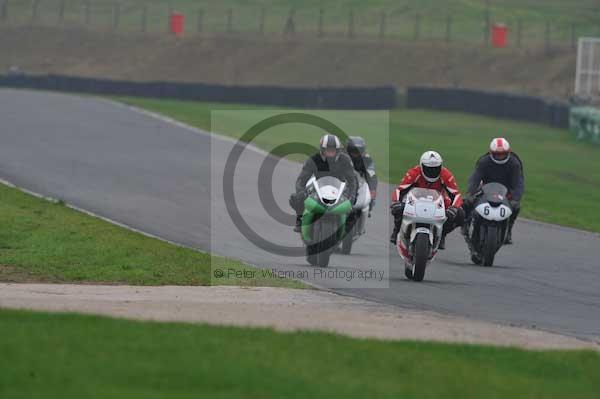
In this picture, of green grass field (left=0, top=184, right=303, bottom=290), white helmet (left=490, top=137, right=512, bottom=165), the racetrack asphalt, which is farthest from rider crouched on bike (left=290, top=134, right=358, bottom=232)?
white helmet (left=490, top=137, right=512, bottom=165)

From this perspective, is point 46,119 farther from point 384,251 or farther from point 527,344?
point 527,344

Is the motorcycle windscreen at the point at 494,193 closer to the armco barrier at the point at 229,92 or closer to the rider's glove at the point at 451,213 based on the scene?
the rider's glove at the point at 451,213

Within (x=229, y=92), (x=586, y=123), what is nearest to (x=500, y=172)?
(x=586, y=123)

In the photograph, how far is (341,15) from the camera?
77.0 meters

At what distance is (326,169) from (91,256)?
10.3ft

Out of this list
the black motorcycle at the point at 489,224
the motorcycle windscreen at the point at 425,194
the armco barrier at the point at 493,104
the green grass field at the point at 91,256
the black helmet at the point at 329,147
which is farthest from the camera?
the armco barrier at the point at 493,104

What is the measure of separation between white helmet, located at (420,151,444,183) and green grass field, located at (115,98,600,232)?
707 cm

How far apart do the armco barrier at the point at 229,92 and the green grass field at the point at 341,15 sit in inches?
697

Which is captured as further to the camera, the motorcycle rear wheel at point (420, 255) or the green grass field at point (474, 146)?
the green grass field at point (474, 146)

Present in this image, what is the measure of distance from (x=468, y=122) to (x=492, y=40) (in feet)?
67.5

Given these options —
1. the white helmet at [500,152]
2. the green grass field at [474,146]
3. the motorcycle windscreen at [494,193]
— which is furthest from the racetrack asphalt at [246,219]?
the green grass field at [474,146]

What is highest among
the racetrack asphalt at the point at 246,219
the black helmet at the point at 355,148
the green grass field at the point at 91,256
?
the black helmet at the point at 355,148

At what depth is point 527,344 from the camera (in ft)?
36.3

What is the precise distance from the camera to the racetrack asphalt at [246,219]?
1409 centimetres
